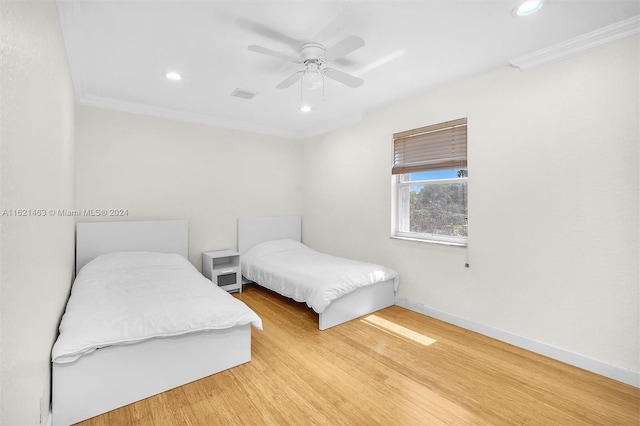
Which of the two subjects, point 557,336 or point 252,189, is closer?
point 557,336

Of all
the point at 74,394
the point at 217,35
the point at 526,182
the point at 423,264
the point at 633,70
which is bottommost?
the point at 74,394

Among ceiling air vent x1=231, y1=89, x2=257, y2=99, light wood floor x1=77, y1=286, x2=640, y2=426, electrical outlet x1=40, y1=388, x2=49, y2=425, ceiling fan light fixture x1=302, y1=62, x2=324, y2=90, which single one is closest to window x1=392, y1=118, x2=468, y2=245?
light wood floor x1=77, y1=286, x2=640, y2=426

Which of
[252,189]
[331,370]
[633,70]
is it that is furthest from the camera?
[252,189]

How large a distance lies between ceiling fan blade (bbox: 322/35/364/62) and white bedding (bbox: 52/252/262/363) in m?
1.93

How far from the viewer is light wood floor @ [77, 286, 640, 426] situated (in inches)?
68.3

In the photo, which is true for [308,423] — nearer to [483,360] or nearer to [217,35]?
[483,360]

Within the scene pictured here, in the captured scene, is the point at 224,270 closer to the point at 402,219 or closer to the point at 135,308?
the point at 135,308

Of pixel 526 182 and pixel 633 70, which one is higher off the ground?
pixel 633 70

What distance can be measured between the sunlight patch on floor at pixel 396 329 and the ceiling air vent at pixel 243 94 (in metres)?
2.70

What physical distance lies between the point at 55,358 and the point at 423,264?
3048 mm

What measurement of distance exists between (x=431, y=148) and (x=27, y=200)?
3.15 m

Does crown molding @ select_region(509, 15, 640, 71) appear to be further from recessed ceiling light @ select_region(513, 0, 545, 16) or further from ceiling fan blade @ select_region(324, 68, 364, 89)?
ceiling fan blade @ select_region(324, 68, 364, 89)

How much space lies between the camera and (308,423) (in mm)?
1688

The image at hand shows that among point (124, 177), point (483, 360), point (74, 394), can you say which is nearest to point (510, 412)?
point (483, 360)
